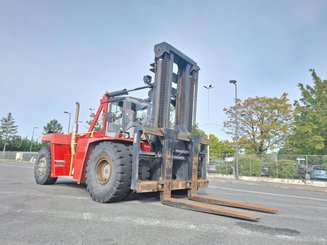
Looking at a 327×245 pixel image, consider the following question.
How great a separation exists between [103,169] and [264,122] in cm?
2959

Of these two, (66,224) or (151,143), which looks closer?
(66,224)

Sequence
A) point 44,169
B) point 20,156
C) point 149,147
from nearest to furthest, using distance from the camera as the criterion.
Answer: point 149,147 < point 44,169 < point 20,156

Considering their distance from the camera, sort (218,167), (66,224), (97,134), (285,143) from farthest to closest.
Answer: (285,143), (218,167), (97,134), (66,224)

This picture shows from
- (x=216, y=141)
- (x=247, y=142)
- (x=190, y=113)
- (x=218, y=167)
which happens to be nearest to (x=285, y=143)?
(x=247, y=142)

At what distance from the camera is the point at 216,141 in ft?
160

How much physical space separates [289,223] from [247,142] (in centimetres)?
2962

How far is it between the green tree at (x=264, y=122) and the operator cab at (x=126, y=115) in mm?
27278

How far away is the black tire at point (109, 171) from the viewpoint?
552cm

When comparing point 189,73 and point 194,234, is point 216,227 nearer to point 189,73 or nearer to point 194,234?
point 194,234

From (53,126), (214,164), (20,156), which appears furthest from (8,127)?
(214,164)

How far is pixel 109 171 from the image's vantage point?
595 centimetres

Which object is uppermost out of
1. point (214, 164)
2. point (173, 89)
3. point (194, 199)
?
point (173, 89)

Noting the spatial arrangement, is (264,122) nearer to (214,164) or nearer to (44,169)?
(214,164)

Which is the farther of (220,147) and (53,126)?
(53,126)
